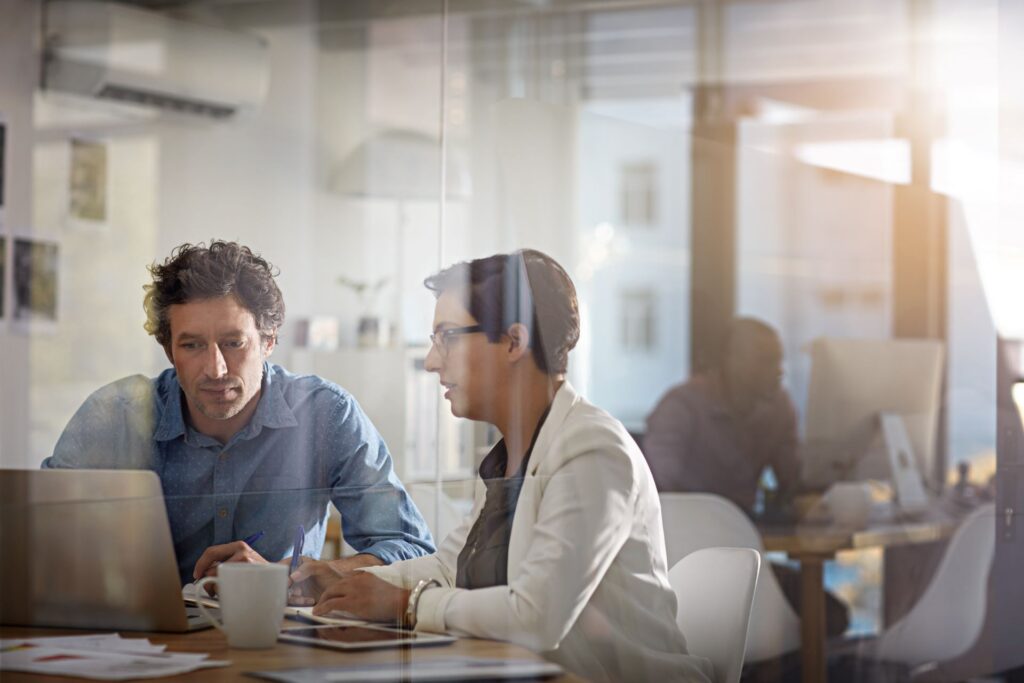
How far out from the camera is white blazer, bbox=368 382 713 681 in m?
1.42

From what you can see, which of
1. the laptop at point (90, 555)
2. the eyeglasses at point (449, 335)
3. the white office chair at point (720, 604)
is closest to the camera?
the laptop at point (90, 555)

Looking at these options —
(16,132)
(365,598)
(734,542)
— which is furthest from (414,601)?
(16,132)

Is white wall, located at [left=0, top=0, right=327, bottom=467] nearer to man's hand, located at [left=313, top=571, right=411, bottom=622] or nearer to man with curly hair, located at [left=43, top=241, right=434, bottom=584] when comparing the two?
man with curly hair, located at [left=43, top=241, right=434, bottom=584]

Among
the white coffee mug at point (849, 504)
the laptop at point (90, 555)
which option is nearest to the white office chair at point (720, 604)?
the laptop at point (90, 555)

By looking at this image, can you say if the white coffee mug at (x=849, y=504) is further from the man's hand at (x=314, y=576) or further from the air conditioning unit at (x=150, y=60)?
the man's hand at (x=314, y=576)

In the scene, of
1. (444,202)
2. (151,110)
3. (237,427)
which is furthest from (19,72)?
(237,427)

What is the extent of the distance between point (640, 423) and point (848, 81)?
232cm

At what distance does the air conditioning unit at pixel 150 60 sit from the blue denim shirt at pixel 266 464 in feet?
7.21

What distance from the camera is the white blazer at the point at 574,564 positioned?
1.42 meters

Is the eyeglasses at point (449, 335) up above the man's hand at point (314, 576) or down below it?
above

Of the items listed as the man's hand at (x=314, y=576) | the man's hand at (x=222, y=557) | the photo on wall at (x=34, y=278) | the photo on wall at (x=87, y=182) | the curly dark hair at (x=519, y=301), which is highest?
the photo on wall at (x=87, y=182)

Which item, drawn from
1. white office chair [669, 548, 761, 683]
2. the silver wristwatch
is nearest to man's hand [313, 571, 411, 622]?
the silver wristwatch

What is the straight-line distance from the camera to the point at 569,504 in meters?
1.46

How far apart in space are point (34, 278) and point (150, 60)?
2.53 feet
